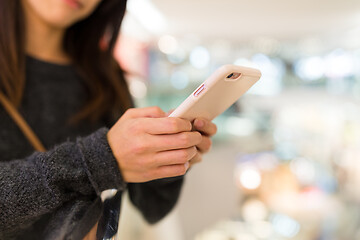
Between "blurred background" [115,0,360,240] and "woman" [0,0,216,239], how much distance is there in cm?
11

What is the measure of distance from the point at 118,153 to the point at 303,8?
1942 millimetres

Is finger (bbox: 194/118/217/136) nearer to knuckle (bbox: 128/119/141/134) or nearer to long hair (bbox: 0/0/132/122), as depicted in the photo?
knuckle (bbox: 128/119/141/134)

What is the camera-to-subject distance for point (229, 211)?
1.09 m

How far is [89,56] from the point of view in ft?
2.07

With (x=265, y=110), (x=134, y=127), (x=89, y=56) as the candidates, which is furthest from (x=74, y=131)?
(x=265, y=110)

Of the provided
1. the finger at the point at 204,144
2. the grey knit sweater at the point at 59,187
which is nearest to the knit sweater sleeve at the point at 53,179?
the grey knit sweater at the point at 59,187

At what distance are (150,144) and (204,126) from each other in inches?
3.0

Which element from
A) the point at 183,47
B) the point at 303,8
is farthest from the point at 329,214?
the point at 183,47

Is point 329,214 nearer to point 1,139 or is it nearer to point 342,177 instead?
point 342,177

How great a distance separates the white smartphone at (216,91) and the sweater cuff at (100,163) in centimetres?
7

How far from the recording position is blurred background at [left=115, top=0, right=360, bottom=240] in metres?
1.04

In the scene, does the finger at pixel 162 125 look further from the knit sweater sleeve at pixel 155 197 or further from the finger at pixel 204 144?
the knit sweater sleeve at pixel 155 197

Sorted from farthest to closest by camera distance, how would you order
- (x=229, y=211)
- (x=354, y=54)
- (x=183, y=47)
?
1. (x=183, y=47)
2. (x=354, y=54)
3. (x=229, y=211)

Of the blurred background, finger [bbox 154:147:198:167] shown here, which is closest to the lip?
the blurred background
